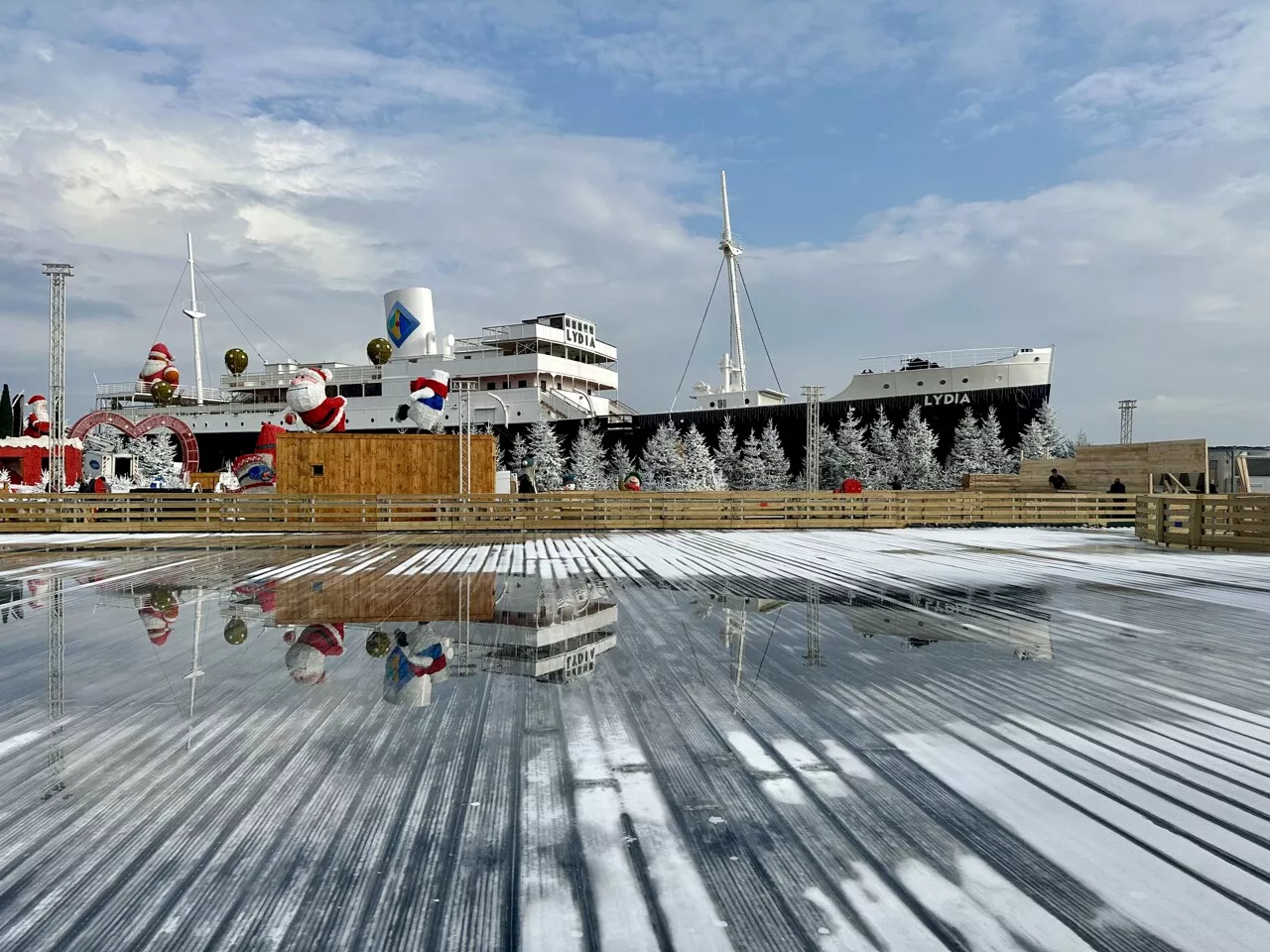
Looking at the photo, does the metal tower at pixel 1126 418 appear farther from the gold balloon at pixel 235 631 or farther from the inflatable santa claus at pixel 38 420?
the inflatable santa claus at pixel 38 420

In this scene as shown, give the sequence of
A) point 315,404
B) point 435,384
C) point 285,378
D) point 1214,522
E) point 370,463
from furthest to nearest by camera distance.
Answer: point 285,378 < point 435,384 < point 315,404 < point 370,463 < point 1214,522

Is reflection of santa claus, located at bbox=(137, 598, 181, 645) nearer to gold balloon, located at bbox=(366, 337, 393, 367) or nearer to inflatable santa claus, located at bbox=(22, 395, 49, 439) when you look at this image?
gold balloon, located at bbox=(366, 337, 393, 367)

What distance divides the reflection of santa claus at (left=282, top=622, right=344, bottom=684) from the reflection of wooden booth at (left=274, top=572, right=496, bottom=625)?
0.39m

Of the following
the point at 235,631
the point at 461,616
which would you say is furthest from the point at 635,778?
the point at 235,631

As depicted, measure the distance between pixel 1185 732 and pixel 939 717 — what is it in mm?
1138

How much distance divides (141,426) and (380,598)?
49.3 meters

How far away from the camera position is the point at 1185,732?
3986 millimetres

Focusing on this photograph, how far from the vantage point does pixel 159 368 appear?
191 ft

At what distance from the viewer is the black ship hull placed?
133ft

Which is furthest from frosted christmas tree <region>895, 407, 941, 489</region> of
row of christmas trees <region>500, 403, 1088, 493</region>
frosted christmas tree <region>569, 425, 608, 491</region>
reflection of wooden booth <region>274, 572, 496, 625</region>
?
reflection of wooden booth <region>274, 572, 496, 625</region>

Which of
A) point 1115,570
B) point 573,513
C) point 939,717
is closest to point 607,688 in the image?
point 939,717

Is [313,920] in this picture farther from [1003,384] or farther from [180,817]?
[1003,384]

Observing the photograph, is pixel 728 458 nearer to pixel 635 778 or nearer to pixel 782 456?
pixel 782 456

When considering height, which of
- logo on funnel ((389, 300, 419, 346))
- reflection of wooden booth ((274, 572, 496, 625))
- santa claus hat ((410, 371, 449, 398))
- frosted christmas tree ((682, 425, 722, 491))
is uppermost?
logo on funnel ((389, 300, 419, 346))
